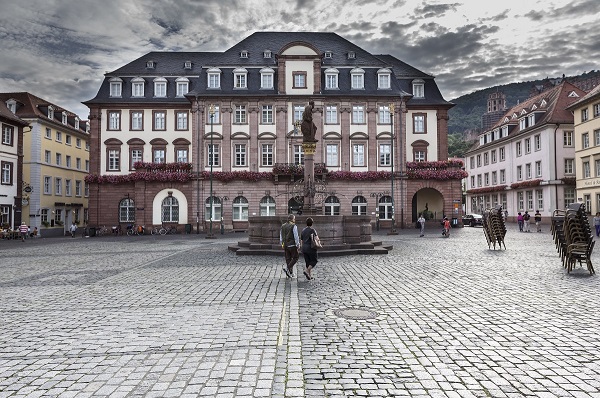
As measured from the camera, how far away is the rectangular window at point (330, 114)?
145 feet

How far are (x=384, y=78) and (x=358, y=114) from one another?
4685mm

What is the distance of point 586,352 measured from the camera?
18.2 ft

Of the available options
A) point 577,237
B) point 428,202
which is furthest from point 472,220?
point 577,237

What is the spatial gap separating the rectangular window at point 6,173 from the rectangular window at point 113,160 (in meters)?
8.59

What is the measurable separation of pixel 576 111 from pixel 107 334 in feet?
165

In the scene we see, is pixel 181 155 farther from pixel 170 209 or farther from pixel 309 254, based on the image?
pixel 309 254

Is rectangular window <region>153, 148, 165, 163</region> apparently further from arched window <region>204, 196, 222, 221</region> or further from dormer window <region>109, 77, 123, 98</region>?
dormer window <region>109, 77, 123, 98</region>

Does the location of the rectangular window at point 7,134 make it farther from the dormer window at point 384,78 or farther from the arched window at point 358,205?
the dormer window at point 384,78

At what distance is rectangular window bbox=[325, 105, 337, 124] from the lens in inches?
1743

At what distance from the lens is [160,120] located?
45.6m

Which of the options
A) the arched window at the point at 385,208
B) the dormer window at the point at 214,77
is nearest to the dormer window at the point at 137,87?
the dormer window at the point at 214,77

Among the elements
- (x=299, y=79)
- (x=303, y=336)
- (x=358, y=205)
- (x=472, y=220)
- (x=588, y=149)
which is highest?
(x=299, y=79)

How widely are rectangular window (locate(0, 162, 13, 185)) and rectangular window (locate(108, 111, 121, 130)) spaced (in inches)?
378

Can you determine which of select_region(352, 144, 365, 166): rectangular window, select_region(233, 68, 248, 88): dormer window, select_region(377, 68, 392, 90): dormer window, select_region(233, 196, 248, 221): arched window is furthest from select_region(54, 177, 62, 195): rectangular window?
select_region(377, 68, 392, 90): dormer window
